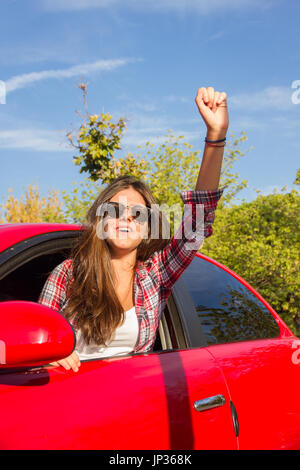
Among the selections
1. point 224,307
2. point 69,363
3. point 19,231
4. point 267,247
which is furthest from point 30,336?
point 267,247

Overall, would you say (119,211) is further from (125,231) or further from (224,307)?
(224,307)

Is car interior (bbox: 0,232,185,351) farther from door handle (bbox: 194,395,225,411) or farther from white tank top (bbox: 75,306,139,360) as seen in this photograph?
door handle (bbox: 194,395,225,411)

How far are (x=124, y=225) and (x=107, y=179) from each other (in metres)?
8.25

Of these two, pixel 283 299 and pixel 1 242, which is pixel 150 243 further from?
pixel 283 299

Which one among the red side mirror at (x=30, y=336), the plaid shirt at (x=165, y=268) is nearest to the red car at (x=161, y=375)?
the red side mirror at (x=30, y=336)

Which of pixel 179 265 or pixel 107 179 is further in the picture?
pixel 107 179

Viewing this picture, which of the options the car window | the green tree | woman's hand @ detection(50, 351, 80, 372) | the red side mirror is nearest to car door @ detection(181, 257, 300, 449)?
the car window

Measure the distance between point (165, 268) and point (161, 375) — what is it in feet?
2.13

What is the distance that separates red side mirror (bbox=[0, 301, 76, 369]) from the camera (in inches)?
48.0

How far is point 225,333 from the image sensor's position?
2.31 m

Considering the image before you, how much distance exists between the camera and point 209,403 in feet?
5.93

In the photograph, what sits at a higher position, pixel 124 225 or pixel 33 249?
pixel 124 225

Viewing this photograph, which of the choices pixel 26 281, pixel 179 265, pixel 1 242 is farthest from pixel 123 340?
pixel 26 281
